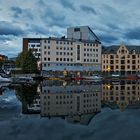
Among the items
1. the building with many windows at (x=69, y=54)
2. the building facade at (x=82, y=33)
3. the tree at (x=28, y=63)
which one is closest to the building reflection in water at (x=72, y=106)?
the tree at (x=28, y=63)

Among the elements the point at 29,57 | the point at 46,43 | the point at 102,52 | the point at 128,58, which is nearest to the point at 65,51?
the point at 46,43

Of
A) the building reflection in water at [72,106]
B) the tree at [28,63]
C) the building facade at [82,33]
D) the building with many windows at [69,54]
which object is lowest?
the building reflection in water at [72,106]

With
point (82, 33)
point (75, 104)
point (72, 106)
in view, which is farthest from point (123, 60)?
point (72, 106)

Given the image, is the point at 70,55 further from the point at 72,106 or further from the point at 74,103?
the point at 72,106

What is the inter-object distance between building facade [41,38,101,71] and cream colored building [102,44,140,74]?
6931 mm

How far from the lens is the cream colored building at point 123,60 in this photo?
164250mm

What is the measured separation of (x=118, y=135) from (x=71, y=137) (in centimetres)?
257

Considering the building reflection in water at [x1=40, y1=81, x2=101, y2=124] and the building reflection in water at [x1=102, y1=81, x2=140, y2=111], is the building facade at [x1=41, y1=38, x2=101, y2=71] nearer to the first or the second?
the building reflection in water at [x1=102, y1=81, x2=140, y2=111]

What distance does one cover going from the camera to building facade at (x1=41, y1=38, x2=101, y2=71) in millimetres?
155625

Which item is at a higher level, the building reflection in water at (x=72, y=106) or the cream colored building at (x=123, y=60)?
the cream colored building at (x=123, y=60)

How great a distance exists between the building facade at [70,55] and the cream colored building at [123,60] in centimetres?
693

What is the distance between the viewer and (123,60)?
164750mm

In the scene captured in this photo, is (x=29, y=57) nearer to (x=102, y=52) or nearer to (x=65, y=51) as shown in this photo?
(x=65, y=51)

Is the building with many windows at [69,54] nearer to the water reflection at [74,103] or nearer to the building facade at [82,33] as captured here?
the building facade at [82,33]
